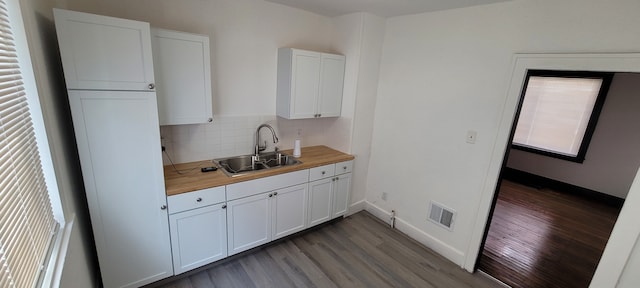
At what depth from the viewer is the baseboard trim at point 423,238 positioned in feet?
8.58

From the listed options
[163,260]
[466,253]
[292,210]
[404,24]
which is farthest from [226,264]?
[404,24]

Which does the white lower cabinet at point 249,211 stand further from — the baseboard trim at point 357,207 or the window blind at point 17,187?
the window blind at point 17,187

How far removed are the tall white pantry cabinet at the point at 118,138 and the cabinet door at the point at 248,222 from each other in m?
0.50

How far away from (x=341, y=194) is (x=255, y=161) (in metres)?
1.08

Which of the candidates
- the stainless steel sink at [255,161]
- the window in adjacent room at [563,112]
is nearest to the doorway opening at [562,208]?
the window in adjacent room at [563,112]

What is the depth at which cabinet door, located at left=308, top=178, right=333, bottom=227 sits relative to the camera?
2814mm

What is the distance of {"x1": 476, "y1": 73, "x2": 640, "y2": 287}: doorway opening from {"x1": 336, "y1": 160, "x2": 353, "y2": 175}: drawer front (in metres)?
1.45

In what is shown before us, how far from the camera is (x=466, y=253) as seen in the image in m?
2.53

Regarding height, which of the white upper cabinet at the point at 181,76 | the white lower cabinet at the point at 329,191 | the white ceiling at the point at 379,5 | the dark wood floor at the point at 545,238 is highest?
the white ceiling at the point at 379,5

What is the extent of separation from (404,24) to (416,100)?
823 mm

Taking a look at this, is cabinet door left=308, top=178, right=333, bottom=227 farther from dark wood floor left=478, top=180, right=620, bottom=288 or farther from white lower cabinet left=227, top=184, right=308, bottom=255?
dark wood floor left=478, top=180, right=620, bottom=288

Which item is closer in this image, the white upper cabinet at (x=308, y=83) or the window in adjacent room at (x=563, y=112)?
the white upper cabinet at (x=308, y=83)

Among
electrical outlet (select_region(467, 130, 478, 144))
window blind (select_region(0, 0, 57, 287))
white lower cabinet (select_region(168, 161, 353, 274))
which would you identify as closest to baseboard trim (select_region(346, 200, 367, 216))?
white lower cabinet (select_region(168, 161, 353, 274))

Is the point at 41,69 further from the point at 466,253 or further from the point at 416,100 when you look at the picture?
the point at 466,253
